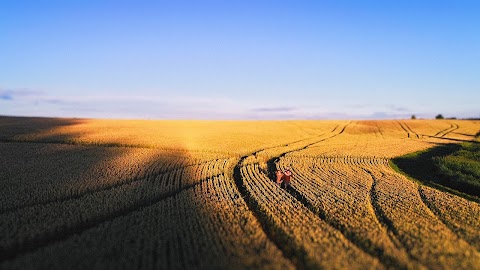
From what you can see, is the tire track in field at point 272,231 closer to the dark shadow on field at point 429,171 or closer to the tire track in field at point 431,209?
the tire track in field at point 431,209

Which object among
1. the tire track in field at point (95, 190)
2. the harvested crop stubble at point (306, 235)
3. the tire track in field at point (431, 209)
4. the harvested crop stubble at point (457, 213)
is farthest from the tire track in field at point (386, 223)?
the tire track in field at point (95, 190)

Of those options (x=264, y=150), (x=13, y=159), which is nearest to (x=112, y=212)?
(x=13, y=159)

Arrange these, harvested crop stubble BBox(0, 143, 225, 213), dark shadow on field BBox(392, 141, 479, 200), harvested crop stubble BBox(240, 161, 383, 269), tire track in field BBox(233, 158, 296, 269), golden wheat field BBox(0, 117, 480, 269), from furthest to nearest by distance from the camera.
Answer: dark shadow on field BBox(392, 141, 479, 200) < harvested crop stubble BBox(0, 143, 225, 213) < tire track in field BBox(233, 158, 296, 269) < golden wheat field BBox(0, 117, 480, 269) < harvested crop stubble BBox(240, 161, 383, 269)

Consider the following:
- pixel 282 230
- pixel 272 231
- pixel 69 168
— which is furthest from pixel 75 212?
pixel 69 168

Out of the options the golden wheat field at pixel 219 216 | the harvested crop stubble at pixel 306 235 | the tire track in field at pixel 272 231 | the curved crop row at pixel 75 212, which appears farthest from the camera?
the curved crop row at pixel 75 212

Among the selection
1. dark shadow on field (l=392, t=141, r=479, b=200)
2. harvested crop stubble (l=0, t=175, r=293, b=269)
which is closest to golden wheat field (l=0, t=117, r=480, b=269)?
harvested crop stubble (l=0, t=175, r=293, b=269)

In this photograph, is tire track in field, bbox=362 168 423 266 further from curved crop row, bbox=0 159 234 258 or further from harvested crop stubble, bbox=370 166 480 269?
curved crop row, bbox=0 159 234 258

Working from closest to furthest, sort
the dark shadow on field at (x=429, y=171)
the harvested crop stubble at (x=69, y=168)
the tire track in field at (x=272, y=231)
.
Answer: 1. the tire track in field at (x=272, y=231)
2. the harvested crop stubble at (x=69, y=168)
3. the dark shadow on field at (x=429, y=171)
